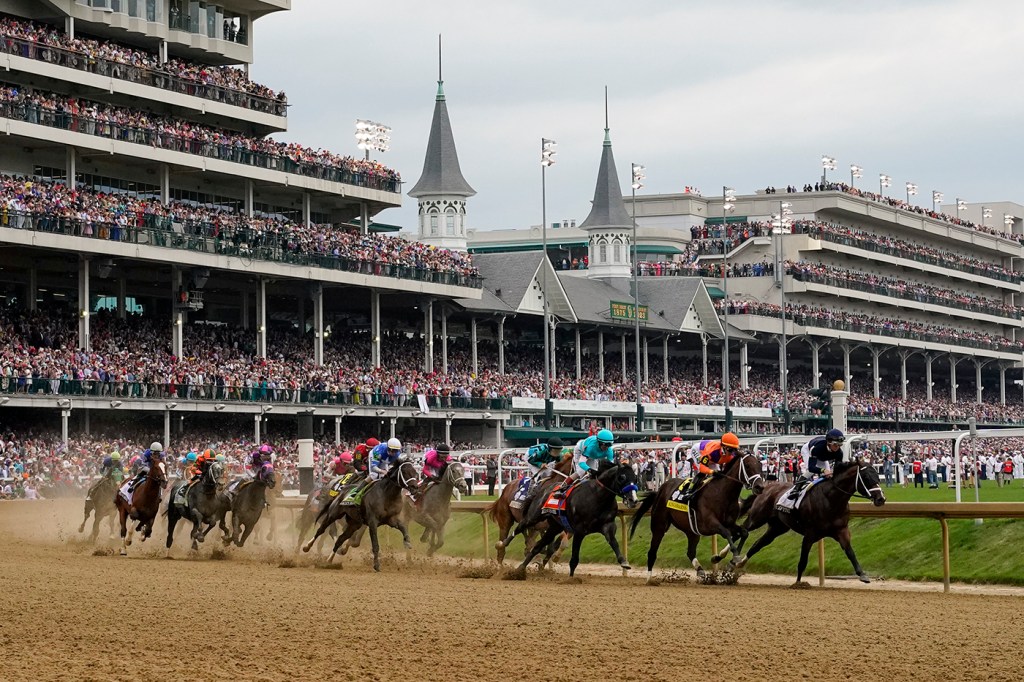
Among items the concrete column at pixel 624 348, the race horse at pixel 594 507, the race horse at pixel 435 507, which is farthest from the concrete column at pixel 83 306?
the race horse at pixel 594 507

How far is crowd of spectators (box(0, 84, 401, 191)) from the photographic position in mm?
43406

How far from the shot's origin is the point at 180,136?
47031mm

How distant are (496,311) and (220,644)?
4528 cm

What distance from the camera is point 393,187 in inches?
2199

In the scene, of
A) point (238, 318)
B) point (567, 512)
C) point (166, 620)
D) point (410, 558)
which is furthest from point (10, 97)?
point (166, 620)

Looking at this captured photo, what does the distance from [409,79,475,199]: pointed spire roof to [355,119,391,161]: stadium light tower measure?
30.0 feet

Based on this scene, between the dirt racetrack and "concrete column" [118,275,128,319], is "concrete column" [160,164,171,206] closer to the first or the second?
"concrete column" [118,275,128,319]

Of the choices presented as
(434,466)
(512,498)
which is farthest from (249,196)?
(512,498)

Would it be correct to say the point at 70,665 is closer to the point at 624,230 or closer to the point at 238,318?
the point at 238,318

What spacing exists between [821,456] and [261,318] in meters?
32.2

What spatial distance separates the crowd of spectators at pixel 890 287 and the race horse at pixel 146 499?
5814 centimetres

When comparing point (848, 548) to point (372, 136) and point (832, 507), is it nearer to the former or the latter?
point (832, 507)

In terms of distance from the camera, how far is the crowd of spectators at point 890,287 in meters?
80.1

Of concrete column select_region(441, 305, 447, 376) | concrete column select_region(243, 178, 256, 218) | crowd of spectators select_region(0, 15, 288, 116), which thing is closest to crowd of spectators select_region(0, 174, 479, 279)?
concrete column select_region(243, 178, 256, 218)
